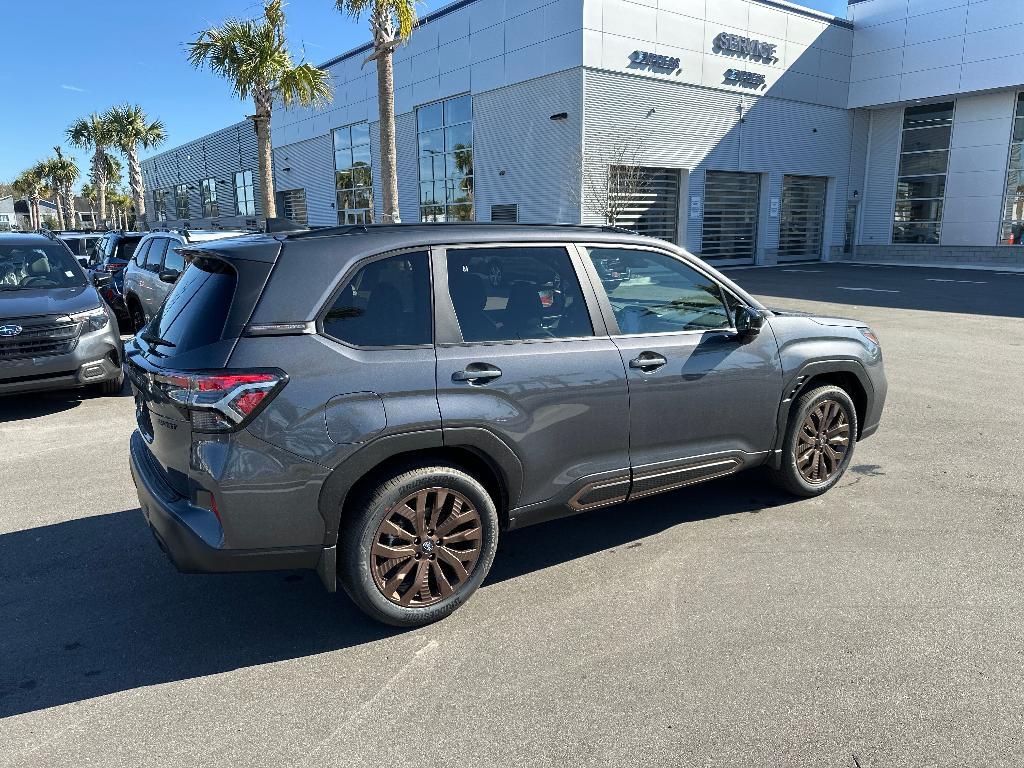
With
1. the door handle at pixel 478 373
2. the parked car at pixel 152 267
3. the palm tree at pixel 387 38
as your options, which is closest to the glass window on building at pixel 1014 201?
the palm tree at pixel 387 38

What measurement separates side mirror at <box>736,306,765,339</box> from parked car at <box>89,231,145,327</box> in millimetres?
11514

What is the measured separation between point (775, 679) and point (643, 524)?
1.65m

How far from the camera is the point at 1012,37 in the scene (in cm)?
2684

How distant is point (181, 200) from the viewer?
5766 cm

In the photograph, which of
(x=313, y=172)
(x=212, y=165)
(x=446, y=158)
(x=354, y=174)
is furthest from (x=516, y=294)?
(x=212, y=165)

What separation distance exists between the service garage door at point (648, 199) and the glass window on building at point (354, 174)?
45.6 feet

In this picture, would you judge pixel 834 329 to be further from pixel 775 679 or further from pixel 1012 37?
pixel 1012 37

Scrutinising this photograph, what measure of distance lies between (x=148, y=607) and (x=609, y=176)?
22655 mm

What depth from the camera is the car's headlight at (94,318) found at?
7391 mm

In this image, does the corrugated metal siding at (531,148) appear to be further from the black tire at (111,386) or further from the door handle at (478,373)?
the door handle at (478,373)

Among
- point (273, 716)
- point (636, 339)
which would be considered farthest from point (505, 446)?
point (273, 716)

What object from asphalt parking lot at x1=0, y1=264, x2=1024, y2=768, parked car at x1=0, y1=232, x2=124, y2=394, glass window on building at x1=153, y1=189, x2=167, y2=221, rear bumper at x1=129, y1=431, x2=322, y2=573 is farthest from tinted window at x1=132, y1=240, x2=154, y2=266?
glass window on building at x1=153, y1=189, x2=167, y2=221

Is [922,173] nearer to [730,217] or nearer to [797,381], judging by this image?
[730,217]

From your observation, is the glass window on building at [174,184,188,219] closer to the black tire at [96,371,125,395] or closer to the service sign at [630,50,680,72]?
the service sign at [630,50,680,72]
